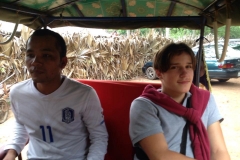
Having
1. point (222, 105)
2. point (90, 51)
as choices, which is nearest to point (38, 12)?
point (90, 51)

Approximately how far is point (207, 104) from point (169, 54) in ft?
1.51

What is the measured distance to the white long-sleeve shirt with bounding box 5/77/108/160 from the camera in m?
1.58

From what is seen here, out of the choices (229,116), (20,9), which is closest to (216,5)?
(20,9)

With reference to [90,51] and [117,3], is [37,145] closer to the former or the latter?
[117,3]

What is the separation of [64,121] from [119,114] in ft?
2.24

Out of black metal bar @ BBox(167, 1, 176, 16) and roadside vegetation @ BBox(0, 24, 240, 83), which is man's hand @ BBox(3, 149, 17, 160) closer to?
black metal bar @ BBox(167, 1, 176, 16)

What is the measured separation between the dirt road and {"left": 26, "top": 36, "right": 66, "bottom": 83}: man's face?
327cm

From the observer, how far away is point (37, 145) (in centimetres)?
166

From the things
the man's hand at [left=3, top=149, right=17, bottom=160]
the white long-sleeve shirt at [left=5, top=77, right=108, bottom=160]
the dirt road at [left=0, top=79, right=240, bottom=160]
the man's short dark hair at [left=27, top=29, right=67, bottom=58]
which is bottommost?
the dirt road at [left=0, top=79, right=240, bottom=160]

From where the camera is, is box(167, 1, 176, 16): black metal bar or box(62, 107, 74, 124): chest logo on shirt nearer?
box(62, 107, 74, 124): chest logo on shirt

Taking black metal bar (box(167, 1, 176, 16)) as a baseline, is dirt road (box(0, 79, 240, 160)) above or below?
below

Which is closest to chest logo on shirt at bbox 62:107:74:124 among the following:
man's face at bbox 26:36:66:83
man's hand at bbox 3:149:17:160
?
man's face at bbox 26:36:66:83

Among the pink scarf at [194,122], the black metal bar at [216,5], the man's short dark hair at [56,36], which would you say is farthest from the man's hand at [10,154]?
the black metal bar at [216,5]

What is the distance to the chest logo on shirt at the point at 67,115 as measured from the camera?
62.1 inches
